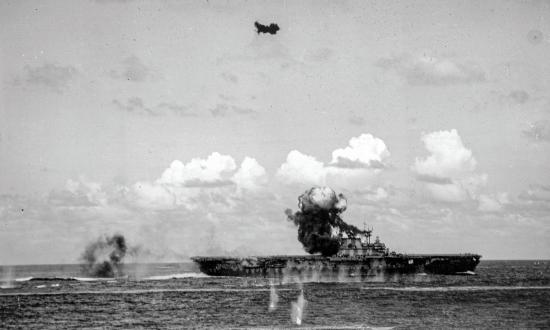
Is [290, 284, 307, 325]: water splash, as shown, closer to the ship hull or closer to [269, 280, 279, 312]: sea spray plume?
[269, 280, 279, 312]: sea spray plume

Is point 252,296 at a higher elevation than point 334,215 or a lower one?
lower

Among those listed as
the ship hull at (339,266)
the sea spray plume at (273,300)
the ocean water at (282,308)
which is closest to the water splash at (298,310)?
the ocean water at (282,308)

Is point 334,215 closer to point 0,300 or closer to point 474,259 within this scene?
point 474,259

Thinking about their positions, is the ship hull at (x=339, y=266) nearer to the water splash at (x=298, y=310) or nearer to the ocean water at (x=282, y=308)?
the ocean water at (x=282, y=308)

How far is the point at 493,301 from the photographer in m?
74.7

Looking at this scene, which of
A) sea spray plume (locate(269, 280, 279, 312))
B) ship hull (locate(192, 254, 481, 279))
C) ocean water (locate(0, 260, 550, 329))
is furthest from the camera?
ship hull (locate(192, 254, 481, 279))

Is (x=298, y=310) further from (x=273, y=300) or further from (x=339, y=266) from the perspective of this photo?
(x=339, y=266)

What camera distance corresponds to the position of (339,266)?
11244 cm

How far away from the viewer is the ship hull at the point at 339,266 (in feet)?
369

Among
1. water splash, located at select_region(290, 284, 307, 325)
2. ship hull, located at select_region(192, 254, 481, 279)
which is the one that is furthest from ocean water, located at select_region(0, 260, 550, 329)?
ship hull, located at select_region(192, 254, 481, 279)

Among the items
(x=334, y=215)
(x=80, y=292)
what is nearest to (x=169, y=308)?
(x=80, y=292)

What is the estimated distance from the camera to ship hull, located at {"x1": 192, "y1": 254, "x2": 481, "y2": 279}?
112500 mm

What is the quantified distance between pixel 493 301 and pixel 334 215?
168 ft

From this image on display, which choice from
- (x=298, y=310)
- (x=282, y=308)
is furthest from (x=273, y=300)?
(x=298, y=310)
